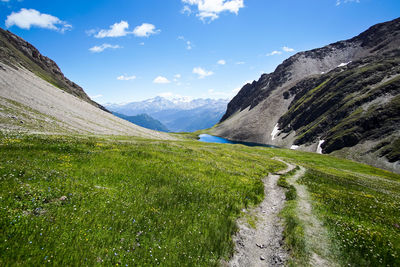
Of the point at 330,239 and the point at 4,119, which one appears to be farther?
the point at 4,119

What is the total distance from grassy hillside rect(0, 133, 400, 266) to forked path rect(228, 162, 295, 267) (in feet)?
2.30

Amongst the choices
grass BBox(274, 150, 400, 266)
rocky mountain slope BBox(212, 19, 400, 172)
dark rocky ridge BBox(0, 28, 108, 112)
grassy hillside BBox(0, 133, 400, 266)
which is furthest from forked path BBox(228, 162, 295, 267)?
dark rocky ridge BBox(0, 28, 108, 112)

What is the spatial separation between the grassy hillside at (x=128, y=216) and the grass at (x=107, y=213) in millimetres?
37

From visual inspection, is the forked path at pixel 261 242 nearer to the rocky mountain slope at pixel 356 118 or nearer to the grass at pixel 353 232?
the grass at pixel 353 232

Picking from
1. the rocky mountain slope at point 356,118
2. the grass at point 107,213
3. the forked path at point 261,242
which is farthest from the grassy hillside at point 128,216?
the rocky mountain slope at point 356,118

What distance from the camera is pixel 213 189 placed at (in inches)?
599

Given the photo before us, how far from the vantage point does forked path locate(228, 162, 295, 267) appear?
9.05 meters

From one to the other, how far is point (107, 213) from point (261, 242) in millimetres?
8460

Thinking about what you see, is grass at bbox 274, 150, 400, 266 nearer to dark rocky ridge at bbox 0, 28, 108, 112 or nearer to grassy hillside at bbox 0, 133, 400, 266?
grassy hillside at bbox 0, 133, 400, 266

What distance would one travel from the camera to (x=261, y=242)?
10.6 m

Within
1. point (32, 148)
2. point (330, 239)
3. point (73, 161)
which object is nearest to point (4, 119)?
point (32, 148)

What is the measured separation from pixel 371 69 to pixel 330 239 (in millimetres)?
212592

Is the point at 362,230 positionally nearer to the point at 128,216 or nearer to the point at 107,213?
the point at 128,216

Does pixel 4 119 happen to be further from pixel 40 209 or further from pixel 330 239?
pixel 330 239
